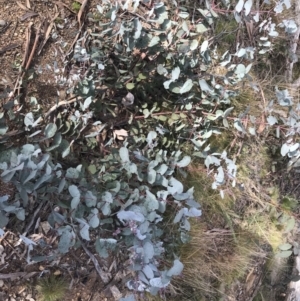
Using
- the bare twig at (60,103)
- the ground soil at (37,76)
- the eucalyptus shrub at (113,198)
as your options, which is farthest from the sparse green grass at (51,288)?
the bare twig at (60,103)

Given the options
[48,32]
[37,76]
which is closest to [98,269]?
[37,76]

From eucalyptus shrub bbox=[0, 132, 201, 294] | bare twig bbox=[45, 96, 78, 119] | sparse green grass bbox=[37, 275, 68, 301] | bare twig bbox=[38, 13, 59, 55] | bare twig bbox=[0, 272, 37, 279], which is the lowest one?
sparse green grass bbox=[37, 275, 68, 301]

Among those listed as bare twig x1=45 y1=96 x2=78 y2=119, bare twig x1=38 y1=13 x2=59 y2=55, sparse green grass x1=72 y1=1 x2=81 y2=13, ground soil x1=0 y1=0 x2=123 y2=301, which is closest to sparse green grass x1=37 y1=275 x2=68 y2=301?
ground soil x1=0 y1=0 x2=123 y2=301

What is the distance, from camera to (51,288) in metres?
1.72

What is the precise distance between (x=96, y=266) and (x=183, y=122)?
65 centimetres

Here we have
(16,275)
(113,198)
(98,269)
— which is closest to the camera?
(113,198)

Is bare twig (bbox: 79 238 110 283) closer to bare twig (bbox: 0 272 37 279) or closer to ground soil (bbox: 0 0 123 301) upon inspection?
ground soil (bbox: 0 0 123 301)

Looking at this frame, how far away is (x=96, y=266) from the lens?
1.80m

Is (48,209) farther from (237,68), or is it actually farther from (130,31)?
(237,68)

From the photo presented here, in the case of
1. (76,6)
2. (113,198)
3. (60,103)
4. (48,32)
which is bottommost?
(113,198)

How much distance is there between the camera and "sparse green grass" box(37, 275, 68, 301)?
1717 mm

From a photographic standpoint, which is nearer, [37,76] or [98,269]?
[37,76]

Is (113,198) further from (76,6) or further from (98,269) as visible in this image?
(76,6)

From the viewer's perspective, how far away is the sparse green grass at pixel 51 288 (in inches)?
67.6
